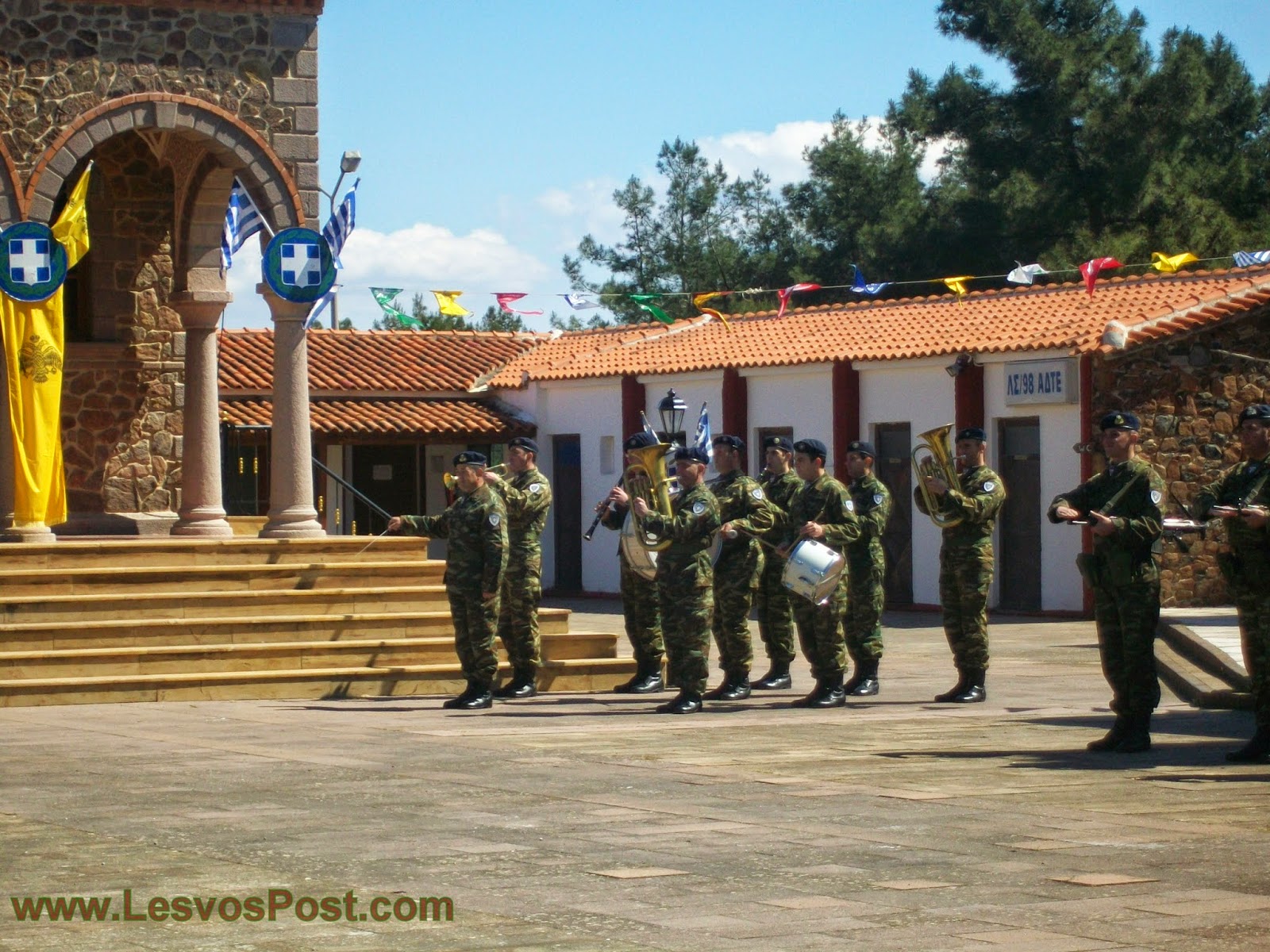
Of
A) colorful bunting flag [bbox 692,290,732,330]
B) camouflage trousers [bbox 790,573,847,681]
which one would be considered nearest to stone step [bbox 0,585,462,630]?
camouflage trousers [bbox 790,573,847,681]

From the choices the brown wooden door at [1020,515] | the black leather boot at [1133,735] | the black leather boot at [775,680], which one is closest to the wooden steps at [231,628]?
the black leather boot at [775,680]

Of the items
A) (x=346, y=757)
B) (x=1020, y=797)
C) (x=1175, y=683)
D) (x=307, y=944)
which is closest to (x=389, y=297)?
(x=1175, y=683)

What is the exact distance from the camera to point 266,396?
34562 mm

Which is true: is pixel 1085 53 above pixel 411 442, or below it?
above

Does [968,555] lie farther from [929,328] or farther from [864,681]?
[929,328]

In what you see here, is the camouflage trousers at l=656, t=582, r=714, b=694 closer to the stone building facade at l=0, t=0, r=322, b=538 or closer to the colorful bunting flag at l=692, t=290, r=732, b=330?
the stone building facade at l=0, t=0, r=322, b=538

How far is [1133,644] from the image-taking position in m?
10.9

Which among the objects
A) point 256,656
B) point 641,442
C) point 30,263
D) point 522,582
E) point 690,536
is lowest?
point 256,656

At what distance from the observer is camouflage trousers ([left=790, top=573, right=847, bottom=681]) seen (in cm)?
1380

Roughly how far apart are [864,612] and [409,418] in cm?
2211

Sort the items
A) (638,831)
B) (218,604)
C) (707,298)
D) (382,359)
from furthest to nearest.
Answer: (382,359) → (707,298) → (218,604) → (638,831)

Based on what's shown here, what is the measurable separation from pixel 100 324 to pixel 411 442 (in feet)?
51.9

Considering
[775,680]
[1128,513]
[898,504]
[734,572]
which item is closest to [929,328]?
[898,504]

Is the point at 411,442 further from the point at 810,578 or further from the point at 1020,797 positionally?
the point at 1020,797
